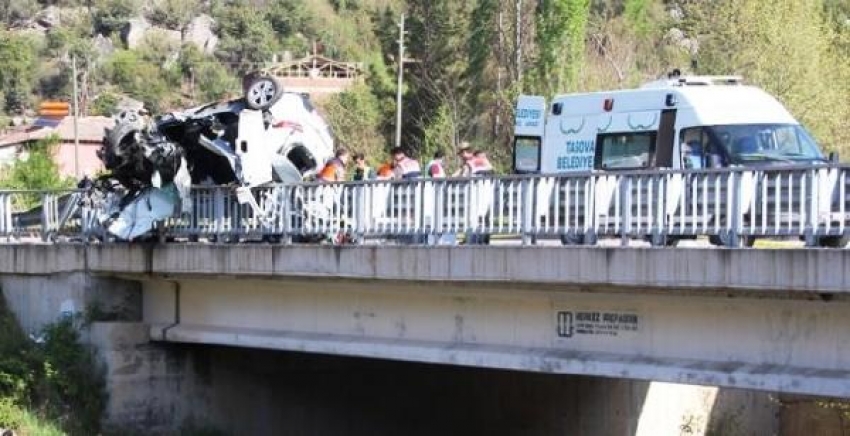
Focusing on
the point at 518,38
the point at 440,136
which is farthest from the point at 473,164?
the point at 518,38

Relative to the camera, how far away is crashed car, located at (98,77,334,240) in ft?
67.5

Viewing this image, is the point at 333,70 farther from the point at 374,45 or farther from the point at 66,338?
the point at 66,338

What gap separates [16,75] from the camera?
371ft

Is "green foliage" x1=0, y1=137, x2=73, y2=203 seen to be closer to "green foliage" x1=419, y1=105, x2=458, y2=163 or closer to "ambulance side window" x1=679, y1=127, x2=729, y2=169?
"green foliage" x1=419, y1=105, x2=458, y2=163

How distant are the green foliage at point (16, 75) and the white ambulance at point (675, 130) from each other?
97.9 meters

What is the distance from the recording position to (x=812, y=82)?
41.1 m

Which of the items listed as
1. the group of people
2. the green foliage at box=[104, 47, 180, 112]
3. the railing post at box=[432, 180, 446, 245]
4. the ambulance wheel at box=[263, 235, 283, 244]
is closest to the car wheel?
the group of people

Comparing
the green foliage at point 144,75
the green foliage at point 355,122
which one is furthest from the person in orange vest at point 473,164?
the green foliage at point 144,75

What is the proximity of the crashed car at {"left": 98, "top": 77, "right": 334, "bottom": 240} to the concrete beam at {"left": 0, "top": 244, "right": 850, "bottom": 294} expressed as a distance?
2.22 feet

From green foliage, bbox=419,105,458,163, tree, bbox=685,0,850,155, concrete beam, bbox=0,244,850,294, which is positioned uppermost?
tree, bbox=685,0,850,155

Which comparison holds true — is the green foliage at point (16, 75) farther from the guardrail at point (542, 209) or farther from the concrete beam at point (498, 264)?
the guardrail at point (542, 209)

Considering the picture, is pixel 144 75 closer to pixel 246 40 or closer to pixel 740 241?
pixel 246 40

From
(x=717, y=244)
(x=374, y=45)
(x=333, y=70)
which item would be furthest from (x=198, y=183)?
(x=374, y=45)

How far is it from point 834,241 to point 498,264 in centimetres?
383
